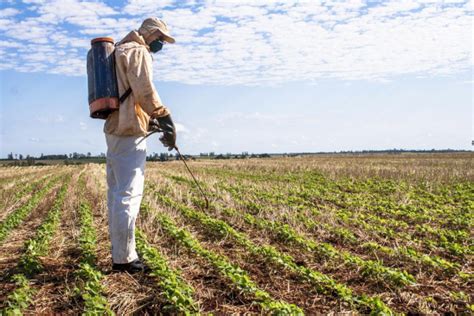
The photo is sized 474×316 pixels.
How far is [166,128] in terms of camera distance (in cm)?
514

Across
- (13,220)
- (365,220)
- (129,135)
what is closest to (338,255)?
(129,135)

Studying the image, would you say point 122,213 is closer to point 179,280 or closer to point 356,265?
point 179,280

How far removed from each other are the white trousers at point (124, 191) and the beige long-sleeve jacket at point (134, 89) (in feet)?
0.49

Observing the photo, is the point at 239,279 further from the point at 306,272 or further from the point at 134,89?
the point at 134,89

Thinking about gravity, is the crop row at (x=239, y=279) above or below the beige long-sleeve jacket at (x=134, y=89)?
below

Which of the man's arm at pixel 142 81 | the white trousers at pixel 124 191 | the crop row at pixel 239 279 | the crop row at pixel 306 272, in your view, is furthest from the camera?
the white trousers at pixel 124 191

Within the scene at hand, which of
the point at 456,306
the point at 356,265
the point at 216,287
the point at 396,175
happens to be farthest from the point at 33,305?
the point at 396,175

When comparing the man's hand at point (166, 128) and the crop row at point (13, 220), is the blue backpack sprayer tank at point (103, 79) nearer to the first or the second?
the man's hand at point (166, 128)

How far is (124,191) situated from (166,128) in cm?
98

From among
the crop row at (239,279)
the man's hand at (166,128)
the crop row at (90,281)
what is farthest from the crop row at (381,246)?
the crop row at (90,281)

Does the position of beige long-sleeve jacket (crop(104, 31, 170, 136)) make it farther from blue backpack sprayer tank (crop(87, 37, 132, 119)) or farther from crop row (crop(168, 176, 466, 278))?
crop row (crop(168, 176, 466, 278))

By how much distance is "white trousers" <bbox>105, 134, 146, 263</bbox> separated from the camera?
15.0 feet

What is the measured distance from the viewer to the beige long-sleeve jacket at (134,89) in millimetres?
4477

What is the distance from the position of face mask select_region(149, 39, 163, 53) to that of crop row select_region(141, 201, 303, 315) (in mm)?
2587
